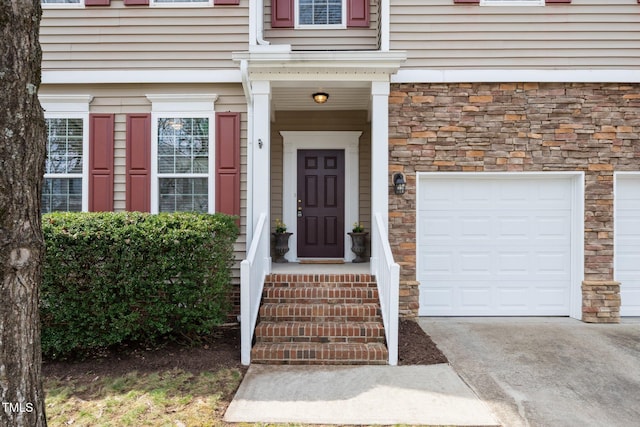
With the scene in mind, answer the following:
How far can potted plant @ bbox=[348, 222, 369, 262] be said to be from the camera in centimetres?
604

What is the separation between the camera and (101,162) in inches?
201

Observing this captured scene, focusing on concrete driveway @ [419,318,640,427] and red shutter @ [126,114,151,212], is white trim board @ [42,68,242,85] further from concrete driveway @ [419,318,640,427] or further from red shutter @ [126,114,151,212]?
concrete driveway @ [419,318,640,427]

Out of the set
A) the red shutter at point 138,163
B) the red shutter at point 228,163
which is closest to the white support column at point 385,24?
the red shutter at point 228,163

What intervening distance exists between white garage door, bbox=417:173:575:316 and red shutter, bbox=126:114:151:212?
3549 millimetres

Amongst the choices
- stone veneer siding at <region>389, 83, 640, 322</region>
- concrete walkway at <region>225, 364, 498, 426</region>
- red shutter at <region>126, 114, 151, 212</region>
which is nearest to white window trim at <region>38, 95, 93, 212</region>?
red shutter at <region>126, 114, 151, 212</region>

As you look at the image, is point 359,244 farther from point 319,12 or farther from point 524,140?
point 319,12

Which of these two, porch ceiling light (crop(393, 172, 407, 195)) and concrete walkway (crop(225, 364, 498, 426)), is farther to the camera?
porch ceiling light (crop(393, 172, 407, 195))

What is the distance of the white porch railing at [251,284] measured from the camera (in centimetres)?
375

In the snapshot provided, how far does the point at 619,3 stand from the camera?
16.8ft

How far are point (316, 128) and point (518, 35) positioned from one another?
3030 mm

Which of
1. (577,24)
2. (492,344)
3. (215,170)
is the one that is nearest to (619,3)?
(577,24)

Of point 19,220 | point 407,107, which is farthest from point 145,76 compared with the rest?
point 19,220

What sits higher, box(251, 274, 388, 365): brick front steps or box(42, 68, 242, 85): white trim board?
box(42, 68, 242, 85): white trim board

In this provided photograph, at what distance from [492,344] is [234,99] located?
4203 millimetres
